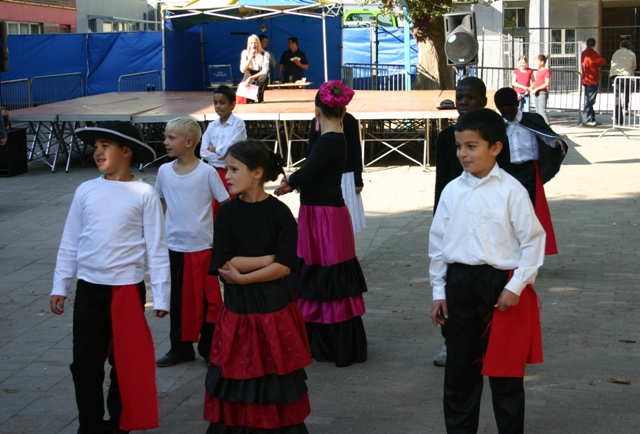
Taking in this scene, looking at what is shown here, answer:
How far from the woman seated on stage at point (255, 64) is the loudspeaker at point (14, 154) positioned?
175 inches

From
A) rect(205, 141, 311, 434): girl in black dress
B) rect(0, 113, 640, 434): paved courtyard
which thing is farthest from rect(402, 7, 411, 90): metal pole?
rect(205, 141, 311, 434): girl in black dress

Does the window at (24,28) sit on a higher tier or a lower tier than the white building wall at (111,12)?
lower

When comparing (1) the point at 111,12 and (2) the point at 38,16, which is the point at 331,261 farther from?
(1) the point at 111,12

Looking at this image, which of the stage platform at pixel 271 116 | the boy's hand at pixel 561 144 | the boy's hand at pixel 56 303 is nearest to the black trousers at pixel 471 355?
the boy's hand at pixel 56 303

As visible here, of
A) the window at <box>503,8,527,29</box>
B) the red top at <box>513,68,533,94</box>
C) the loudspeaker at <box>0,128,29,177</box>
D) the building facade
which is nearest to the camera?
the loudspeaker at <box>0,128,29,177</box>

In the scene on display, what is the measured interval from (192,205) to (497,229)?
2.42 meters

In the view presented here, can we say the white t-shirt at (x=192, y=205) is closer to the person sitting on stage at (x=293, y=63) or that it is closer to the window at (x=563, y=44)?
the person sitting on stage at (x=293, y=63)

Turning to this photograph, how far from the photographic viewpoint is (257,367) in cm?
422

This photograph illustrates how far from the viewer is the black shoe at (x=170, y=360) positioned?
237 inches

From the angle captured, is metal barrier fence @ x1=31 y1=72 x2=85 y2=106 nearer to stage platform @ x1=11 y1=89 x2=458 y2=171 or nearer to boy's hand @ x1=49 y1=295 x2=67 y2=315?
stage platform @ x1=11 y1=89 x2=458 y2=171

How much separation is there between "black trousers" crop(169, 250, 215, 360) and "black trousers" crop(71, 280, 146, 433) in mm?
1335

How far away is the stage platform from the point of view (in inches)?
605

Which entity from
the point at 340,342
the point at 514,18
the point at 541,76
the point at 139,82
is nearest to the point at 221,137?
the point at 340,342

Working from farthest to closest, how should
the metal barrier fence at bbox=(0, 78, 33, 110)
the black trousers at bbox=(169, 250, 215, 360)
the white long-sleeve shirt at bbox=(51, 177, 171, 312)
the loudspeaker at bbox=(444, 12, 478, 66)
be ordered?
the metal barrier fence at bbox=(0, 78, 33, 110)
the loudspeaker at bbox=(444, 12, 478, 66)
the black trousers at bbox=(169, 250, 215, 360)
the white long-sleeve shirt at bbox=(51, 177, 171, 312)
